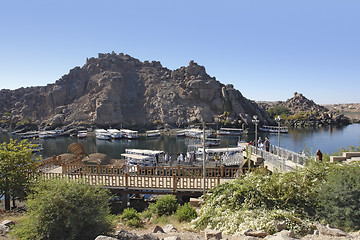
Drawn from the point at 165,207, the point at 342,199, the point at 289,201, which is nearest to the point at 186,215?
the point at 165,207

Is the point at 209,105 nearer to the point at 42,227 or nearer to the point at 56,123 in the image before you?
the point at 56,123

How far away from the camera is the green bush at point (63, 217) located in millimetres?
6473

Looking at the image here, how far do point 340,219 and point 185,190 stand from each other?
26.3 ft

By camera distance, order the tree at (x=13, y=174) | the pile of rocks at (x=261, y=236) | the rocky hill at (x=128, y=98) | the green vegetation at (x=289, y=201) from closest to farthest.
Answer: the pile of rocks at (x=261, y=236)
the green vegetation at (x=289, y=201)
the tree at (x=13, y=174)
the rocky hill at (x=128, y=98)

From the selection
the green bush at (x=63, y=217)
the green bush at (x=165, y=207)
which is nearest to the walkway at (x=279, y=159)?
the green bush at (x=165, y=207)

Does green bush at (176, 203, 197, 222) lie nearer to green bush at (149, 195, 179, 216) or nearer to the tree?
green bush at (149, 195, 179, 216)

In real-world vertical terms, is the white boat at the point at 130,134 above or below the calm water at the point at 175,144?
above

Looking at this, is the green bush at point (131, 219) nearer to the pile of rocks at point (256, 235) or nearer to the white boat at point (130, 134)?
the pile of rocks at point (256, 235)

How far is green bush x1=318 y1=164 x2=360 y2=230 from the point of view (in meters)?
6.77

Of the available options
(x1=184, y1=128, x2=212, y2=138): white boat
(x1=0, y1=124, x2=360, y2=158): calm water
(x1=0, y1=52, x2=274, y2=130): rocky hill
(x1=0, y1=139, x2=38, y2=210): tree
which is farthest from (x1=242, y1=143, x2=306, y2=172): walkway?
(x1=0, y1=52, x2=274, y2=130): rocky hill

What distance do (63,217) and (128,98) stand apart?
99.0 m

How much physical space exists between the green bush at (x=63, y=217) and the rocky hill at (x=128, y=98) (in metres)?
76.2

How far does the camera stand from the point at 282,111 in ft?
399

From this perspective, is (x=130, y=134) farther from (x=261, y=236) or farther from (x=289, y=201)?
(x=261, y=236)
